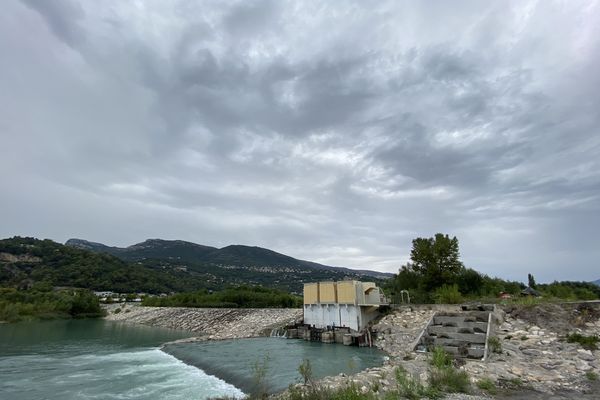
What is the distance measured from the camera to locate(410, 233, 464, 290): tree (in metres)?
33.0

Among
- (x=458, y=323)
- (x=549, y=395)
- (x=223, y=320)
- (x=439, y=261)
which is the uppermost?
(x=439, y=261)

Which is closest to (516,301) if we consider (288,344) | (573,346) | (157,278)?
(573,346)

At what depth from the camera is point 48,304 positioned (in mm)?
66375

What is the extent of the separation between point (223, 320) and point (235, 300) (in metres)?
24.0

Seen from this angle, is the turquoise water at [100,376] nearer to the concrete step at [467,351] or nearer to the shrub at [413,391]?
the shrub at [413,391]

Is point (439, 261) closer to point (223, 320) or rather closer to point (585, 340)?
point (585, 340)

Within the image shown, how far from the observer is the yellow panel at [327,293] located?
3105 cm

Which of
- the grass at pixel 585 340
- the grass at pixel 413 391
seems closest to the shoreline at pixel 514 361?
the grass at pixel 585 340

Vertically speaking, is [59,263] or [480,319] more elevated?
[59,263]

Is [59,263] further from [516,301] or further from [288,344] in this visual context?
[516,301]

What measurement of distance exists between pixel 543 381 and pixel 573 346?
5724mm

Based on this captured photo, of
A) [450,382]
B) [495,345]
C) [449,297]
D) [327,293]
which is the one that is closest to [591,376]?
[495,345]

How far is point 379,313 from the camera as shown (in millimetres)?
29984

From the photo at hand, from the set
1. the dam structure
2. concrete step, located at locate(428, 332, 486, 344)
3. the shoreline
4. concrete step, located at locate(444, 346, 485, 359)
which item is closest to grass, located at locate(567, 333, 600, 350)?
the shoreline
